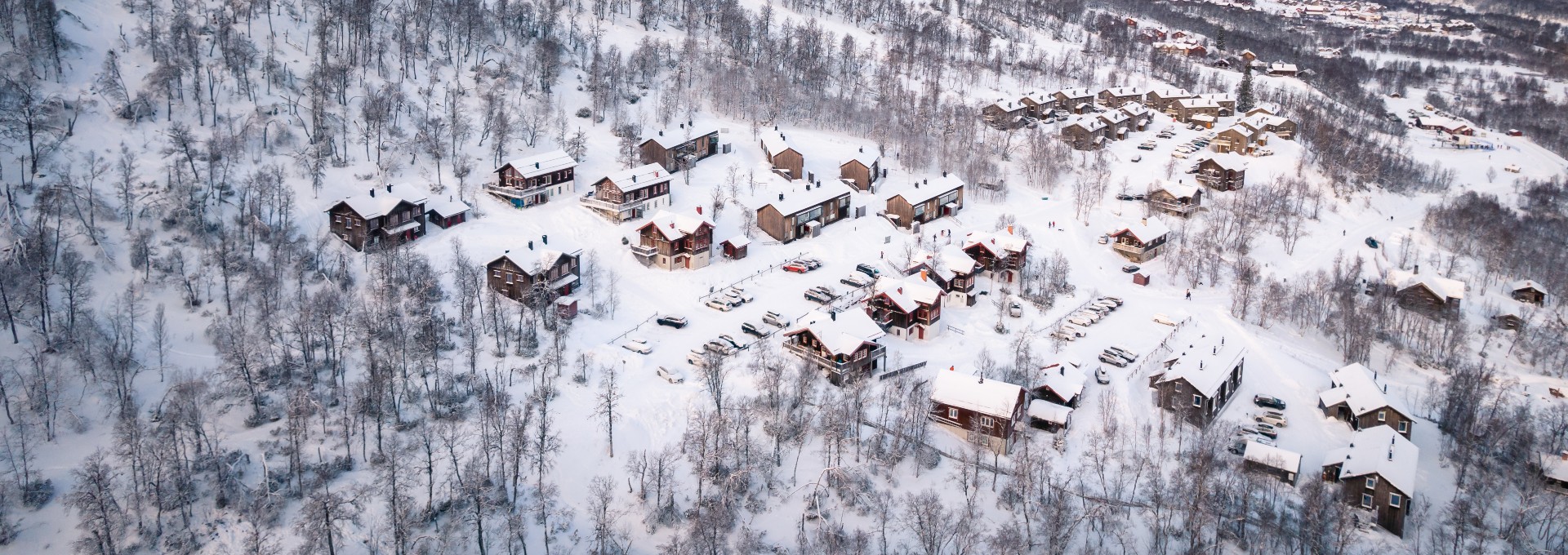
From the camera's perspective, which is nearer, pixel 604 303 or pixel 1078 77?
pixel 604 303

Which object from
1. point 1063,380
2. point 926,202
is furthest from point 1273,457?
point 926,202

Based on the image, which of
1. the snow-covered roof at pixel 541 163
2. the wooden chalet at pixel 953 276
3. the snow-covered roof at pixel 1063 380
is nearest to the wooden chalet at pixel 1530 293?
the wooden chalet at pixel 953 276

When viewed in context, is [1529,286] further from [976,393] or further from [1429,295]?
[976,393]

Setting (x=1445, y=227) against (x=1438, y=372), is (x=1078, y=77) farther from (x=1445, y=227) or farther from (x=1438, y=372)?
(x=1438, y=372)

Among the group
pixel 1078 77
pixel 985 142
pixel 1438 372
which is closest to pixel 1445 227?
pixel 1438 372

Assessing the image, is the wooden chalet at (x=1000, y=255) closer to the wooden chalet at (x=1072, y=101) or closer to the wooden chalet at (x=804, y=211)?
the wooden chalet at (x=804, y=211)

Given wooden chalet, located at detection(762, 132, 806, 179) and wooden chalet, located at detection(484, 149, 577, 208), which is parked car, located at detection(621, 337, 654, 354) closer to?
wooden chalet, located at detection(484, 149, 577, 208)
